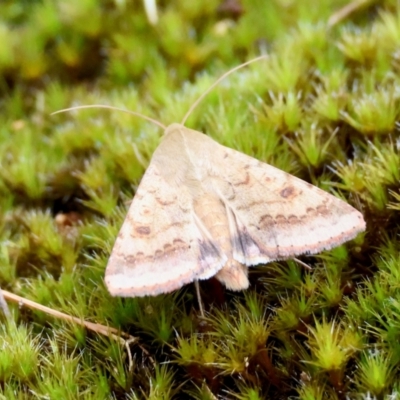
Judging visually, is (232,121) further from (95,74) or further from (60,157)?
(95,74)

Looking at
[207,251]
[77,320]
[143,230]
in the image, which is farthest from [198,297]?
[77,320]

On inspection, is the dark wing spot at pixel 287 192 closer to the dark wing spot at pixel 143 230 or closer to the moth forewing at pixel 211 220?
the moth forewing at pixel 211 220

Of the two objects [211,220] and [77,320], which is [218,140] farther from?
[77,320]

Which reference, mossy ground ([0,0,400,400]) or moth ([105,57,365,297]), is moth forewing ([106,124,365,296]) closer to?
moth ([105,57,365,297])

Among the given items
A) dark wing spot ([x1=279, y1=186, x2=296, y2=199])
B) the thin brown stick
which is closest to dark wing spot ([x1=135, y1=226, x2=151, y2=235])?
the thin brown stick

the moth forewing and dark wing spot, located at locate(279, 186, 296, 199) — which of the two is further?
dark wing spot, located at locate(279, 186, 296, 199)

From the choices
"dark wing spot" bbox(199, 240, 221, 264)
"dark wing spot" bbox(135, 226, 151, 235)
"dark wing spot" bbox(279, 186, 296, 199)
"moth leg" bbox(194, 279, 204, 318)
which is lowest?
"moth leg" bbox(194, 279, 204, 318)

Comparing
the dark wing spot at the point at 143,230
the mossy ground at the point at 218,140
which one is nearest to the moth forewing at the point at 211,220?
the dark wing spot at the point at 143,230
